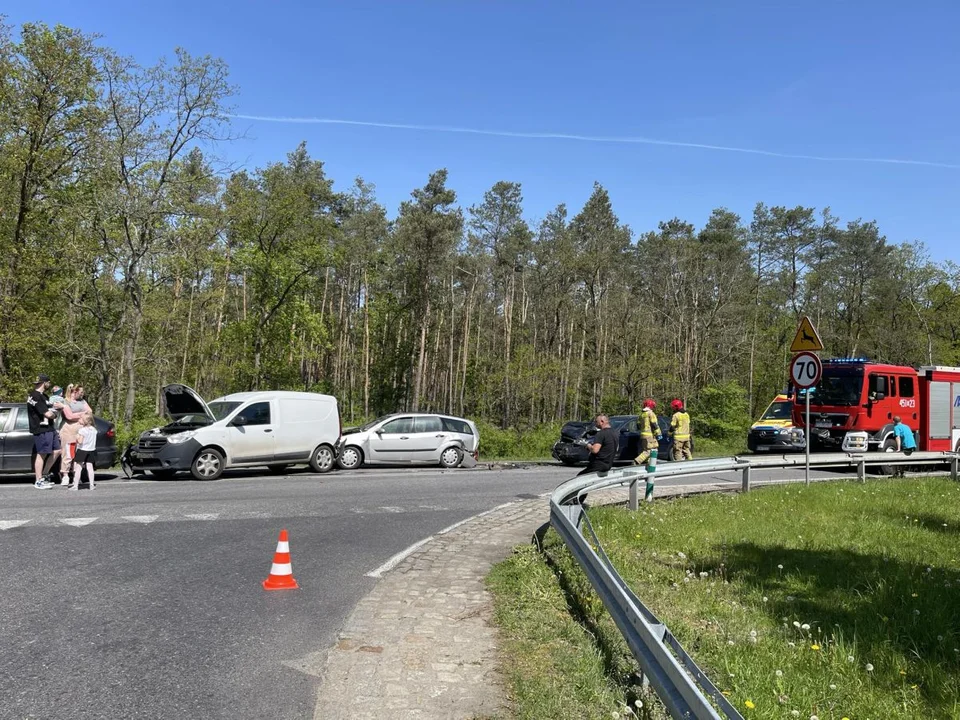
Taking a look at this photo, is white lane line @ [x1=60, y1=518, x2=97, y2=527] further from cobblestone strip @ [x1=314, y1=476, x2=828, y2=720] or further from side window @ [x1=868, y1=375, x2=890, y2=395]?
side window @ [x1=868, y1=375, x2=890, y2=395]

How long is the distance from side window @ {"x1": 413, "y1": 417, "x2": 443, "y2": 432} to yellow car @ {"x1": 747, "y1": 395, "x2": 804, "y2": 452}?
39.5ft

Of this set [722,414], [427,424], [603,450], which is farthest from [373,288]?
[603,450]

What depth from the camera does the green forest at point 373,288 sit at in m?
22.6

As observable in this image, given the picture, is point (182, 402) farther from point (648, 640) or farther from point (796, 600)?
point (648, 640)

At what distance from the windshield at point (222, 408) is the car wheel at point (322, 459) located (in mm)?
2177

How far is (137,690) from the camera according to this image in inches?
177

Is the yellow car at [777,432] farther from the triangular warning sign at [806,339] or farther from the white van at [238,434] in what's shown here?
the white van at [238,434]

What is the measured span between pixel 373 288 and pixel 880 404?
40.9 m

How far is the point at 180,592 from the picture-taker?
6707 mm

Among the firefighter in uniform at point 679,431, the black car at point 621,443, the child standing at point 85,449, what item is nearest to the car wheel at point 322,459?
Result: the child standing at point 85,449

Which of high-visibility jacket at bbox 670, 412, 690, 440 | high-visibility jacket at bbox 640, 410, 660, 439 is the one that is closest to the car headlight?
high-visibility jacket at bbox 640, 410, 660, 439

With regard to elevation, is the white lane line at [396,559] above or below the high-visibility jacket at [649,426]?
below

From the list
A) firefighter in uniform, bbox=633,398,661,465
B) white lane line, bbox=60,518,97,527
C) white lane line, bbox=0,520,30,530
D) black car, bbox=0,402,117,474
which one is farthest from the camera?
firefighter in uniform, bbox=633,398,661,465

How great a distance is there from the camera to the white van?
51.8ft
